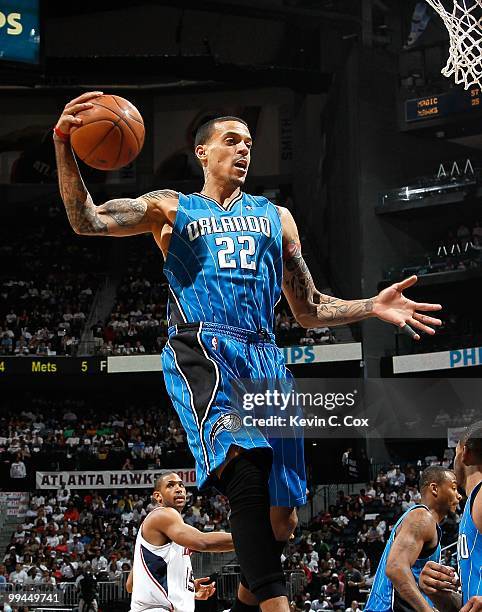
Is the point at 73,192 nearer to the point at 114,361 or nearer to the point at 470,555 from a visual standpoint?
the point at 470,555

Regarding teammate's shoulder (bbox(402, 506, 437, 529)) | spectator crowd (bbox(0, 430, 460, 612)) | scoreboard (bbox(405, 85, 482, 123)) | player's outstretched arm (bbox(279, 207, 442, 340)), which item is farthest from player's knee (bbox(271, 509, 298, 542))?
scoreboard (bbox(405, 85, 482, 123))

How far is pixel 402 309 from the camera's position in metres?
4.17

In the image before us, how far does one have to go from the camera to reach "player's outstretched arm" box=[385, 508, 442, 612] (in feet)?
19.0

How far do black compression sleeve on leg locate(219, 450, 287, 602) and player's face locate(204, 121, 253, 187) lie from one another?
55.1 inches

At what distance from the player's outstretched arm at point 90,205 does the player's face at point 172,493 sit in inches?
128

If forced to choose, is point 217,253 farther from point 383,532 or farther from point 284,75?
point 284,75

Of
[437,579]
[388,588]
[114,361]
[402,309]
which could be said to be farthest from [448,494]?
[114,361]

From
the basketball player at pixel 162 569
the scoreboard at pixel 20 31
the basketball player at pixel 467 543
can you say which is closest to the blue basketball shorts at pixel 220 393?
the basketball player at pixel 467 543

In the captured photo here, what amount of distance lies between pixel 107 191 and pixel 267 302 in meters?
29.9

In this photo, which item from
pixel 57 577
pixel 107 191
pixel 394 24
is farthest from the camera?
pixel 107 191

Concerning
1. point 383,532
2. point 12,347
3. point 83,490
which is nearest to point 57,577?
point 83,490

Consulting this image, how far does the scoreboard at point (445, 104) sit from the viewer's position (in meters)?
26.0

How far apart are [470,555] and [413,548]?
4.55ft

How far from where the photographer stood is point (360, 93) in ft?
92.8
